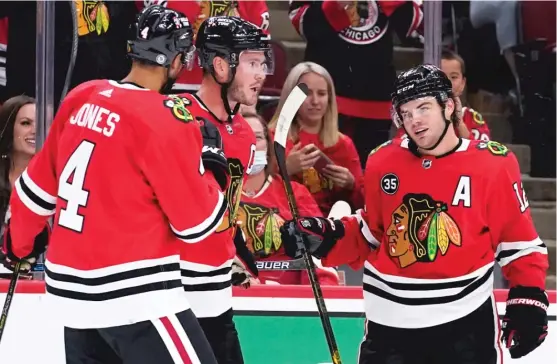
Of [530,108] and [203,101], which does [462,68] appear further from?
[203,101]

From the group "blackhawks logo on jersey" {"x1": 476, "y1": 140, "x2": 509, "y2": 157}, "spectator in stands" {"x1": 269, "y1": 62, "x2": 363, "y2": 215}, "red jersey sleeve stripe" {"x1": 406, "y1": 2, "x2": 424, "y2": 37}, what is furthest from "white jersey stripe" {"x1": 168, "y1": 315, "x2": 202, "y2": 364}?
"red jersey sleeve stripe" {"x1": 406, "y1": 2, "x2": 424, "y2": 37}

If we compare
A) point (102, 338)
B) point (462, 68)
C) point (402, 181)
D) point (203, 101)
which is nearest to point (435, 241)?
point (402, 181)

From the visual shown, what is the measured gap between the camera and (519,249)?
2469 millimetres

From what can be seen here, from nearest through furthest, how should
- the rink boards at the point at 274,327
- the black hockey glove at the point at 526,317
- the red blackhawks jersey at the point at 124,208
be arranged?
the red blackhawks jersey at the point at 124,208
the black hockey glove at the point at 526,317
the rink boards at the point at 274,327

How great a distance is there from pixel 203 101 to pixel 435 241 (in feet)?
2.07

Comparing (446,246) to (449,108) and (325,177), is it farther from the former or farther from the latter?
(325,177)

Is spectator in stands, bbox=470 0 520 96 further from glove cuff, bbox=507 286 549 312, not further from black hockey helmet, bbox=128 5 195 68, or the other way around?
black hockey helmet, bbox=128 5 195 68

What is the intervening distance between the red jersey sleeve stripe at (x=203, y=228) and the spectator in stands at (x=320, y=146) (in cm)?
116

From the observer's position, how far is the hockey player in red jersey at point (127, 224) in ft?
6.77

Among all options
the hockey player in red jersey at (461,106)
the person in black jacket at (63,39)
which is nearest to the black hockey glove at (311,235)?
the hockey player in red jersey at (461,106)

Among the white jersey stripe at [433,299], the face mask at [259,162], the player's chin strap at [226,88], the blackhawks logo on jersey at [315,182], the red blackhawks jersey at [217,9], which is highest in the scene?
the red blackhawks jersey at [217,9]

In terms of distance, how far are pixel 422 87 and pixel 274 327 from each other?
3.16 feet

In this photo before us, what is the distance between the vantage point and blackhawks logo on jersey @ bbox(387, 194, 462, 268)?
96.8 inches

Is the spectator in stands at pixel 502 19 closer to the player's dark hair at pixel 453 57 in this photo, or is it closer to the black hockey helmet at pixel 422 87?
the player's dark hair at pixel 453 57
